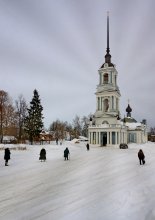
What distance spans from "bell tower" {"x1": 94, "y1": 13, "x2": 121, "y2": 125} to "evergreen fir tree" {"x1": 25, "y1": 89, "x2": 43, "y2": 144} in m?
14.6

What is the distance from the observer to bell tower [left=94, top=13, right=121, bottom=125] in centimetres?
6925

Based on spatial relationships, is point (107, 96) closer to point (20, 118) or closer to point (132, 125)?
point (132, 125)

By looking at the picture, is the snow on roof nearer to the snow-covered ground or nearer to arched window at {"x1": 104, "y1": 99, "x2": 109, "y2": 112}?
arched window at {"x1": 104, "y1": 99, "x2": 109, "y2": 112}

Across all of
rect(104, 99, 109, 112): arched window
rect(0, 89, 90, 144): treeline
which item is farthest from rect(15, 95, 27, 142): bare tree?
rect(104, 99, 109, 112): arched window

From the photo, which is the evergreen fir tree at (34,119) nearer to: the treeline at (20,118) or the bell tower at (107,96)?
the treeline at (20,118)

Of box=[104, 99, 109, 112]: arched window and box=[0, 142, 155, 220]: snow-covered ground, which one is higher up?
box=[104, 99, 109, 112]: arched window

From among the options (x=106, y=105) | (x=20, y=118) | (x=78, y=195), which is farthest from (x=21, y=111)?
(x=78, y=195)


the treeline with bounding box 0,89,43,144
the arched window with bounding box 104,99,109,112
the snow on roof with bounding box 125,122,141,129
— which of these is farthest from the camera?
the snow on roof with bounding box 125,122,141,129

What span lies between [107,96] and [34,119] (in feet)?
63.1

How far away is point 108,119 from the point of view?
68875mm

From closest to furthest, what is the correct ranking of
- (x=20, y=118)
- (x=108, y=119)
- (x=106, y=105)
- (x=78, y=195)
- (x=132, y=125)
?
1. (x=78, y=195)
2. (x=20, y=118)
3. (x=108, y=119)
4. (x=106, y=105)
5. (x=132, y=125)

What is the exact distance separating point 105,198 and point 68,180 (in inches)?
189

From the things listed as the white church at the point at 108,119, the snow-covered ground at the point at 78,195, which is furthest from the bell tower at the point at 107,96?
the snow-covered ground at the point at 78,195

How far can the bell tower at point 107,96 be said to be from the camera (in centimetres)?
6925
